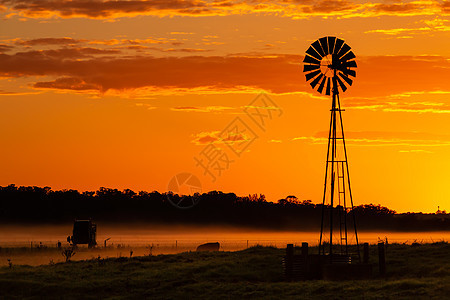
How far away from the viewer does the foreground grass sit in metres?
46.0

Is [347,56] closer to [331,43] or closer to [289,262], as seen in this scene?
[331,43]

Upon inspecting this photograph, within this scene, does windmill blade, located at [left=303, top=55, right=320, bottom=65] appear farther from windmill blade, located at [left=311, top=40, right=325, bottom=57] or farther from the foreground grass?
the foreground grass

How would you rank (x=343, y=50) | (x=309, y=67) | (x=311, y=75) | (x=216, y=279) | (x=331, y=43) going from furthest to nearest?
A: 1. (x=309, y=67)
2. (x=311, y=75)
3. (x=331, y=43)
4. (x=343, y=50)
5. (x=216, y=279)

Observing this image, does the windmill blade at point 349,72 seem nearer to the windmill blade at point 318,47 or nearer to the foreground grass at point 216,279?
the windmill blade at point 318,47

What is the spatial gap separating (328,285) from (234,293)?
5.32m

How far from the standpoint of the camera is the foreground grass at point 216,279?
4597 cm

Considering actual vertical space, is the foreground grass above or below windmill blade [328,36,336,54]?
below

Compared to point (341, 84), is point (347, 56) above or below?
above

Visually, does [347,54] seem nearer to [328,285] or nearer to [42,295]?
[328,285]

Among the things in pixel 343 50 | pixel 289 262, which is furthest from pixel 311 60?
pixel 289 262

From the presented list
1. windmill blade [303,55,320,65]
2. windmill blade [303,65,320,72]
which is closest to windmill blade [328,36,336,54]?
windmill blade [303,55,320,65]

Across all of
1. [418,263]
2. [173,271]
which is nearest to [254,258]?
[173,271]

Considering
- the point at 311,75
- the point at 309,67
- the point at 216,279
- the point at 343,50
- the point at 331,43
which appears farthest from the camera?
the point at 309,67

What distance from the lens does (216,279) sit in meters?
52.8
